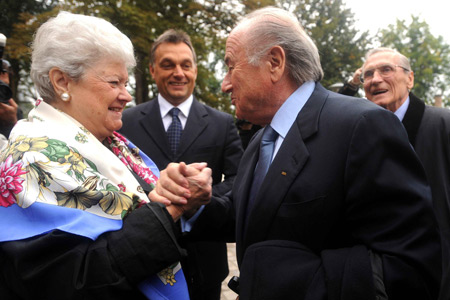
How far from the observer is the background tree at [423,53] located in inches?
1308

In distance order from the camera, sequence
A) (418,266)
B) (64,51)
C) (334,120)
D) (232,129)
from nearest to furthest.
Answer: (418,266) → (334,120) → (64,51) → (232,129)

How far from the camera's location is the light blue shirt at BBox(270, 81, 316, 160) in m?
1.83

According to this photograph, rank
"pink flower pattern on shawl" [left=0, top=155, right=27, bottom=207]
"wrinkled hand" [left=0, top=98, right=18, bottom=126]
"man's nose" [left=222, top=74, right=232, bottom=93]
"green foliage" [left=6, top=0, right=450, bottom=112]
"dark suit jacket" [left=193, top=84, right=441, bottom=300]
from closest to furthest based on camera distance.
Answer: "dark suit jacket" [left=193, top=84, right=441, bottom=300], "pink flower pattern on shawl" [left=0, top=155, right=27, bottom=207], "man's nose" [left=222, top=74, right=232, bottom=93], "wrinkled hand" [left=0, top=98, right=18, bottom=126], "green foliage" [left=6, top=0, right=450, bottom=112]

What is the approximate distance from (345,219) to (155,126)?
1.91 metres

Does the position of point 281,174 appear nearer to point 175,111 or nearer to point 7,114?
point 175,111

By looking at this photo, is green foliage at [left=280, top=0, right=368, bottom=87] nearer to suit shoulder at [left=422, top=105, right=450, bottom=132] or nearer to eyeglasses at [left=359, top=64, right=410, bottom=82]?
eyeglasses at [left=359, top=64, right=410, bottom=82]

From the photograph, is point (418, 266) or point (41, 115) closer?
point (418, 266)

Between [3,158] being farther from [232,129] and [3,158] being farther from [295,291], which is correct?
[232,129]

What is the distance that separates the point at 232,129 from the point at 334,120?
65.2 inches

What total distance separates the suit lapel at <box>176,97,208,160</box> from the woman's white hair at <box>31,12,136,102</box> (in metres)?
1.22

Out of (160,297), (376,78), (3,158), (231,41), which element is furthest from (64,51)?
(376,78)

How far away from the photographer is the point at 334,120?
1651 mm

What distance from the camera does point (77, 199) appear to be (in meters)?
1.58

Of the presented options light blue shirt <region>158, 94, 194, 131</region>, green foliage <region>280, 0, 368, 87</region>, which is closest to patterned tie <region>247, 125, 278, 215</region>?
light blue shirt <region>158, 94, 194, 131</region>
